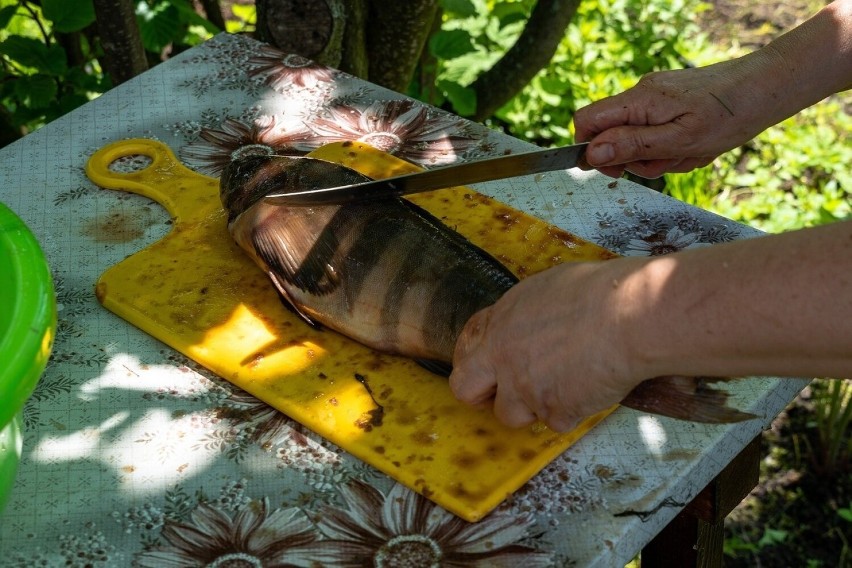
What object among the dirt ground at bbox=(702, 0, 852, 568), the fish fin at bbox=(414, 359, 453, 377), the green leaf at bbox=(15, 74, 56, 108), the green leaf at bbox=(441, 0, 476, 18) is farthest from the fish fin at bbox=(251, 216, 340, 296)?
the dirt ground at bbox=(702, 0, 852, 568)

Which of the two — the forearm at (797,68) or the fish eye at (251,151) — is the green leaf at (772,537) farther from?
the fish eye at (251,151)

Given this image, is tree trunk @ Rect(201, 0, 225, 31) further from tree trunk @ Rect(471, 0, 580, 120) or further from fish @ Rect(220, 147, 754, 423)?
fish @ Rect(220, 147, 754, 423)

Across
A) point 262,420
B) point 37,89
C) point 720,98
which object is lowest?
point 37,89

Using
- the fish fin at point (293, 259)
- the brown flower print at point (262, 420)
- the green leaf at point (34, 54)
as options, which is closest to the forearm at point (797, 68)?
the fish fin at point (293, 259)

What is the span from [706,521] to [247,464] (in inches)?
44.7

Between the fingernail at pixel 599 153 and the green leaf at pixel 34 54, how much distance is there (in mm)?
2530

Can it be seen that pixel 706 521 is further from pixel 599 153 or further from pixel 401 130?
A: pixel 401 130

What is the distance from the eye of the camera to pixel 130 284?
2.68m

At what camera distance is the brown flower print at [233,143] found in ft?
10.6

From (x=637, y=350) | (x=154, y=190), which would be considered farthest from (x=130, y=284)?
(x=637, y=350)

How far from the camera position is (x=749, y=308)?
5.91ft

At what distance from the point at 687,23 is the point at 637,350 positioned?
4715 mm

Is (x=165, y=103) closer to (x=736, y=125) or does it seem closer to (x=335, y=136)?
(x=335, y=136)

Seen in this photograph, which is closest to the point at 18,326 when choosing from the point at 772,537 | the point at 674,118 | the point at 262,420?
the point at 262,420
